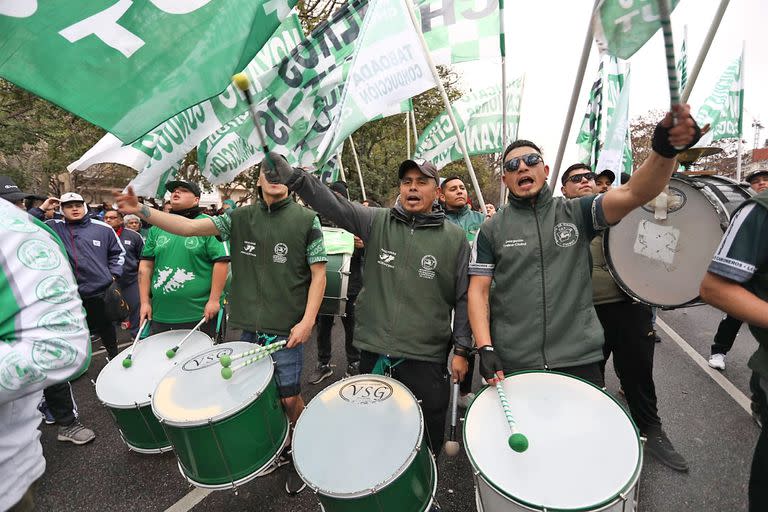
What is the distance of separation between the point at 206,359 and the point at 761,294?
9.04 ft

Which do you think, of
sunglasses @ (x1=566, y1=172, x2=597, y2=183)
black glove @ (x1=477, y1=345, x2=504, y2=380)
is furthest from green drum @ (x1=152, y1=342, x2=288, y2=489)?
sunglasses @ (x1=566, y1=172, x2=597, y2=183)

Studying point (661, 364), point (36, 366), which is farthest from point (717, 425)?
point (36, 366)

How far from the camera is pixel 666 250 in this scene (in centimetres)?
234

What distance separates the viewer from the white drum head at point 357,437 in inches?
66.9

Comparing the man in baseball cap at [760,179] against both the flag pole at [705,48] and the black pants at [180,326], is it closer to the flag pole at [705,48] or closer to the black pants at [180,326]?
the flag pole at [705,48]

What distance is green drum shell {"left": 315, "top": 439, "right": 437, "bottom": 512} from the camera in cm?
167

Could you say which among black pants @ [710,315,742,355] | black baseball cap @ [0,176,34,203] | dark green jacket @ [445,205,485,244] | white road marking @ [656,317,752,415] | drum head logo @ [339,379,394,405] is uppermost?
black baseball cap @ [0,176,34,203]

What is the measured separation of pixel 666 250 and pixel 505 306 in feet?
3.52

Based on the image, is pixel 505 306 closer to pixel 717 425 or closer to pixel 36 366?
pixel 36 366

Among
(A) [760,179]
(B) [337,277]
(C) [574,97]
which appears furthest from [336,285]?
(A) [760,179]

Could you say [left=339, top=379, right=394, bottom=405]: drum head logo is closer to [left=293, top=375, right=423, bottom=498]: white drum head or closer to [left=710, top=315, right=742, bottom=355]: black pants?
[left=293, top=375, right=423, bottom=498]: white drum head

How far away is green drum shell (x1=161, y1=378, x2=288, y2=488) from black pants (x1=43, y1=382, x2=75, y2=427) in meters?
1.80

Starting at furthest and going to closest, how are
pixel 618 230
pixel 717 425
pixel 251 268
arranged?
pixel 717 425, pixel 251 268, pixel 618 230

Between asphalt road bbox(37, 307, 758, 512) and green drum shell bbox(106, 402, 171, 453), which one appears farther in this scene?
green drum shell bbox(106, 402, 171, 453)
